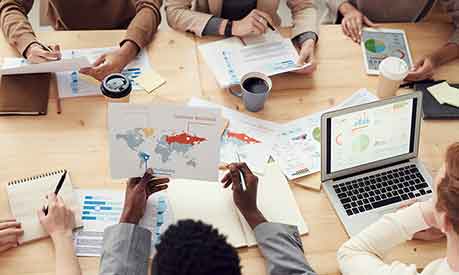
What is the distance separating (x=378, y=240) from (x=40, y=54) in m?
1.06

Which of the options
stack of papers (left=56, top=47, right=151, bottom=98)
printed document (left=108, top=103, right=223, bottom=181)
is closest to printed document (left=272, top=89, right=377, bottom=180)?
printed document (left=108, top=103, right=223, bottom=181)

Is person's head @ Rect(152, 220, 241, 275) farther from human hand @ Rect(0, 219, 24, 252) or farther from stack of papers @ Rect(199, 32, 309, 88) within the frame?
stack of papers @ Rect(199, 32, 309, 88)

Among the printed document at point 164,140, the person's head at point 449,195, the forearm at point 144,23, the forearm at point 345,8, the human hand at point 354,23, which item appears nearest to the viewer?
the person's head at point 449,195

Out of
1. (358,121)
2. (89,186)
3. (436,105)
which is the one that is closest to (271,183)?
(358,121)

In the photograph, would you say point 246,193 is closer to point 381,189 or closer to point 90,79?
point 381,189

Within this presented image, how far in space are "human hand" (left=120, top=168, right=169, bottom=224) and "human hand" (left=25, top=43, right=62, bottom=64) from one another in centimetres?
50

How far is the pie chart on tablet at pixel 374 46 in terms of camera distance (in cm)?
185

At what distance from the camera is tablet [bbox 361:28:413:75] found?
1.81 meters

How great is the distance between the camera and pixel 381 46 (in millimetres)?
1860

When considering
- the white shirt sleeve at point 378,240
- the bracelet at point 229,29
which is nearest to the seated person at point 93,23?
the bracelet at point 229,29

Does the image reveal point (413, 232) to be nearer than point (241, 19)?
Yes

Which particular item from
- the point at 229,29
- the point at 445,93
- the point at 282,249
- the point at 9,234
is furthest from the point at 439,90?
the point at 9,234

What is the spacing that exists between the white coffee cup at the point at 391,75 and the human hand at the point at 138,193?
0.70m

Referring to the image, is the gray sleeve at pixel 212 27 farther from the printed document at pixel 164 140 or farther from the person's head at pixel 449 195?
the person's head at pixel 449 195
